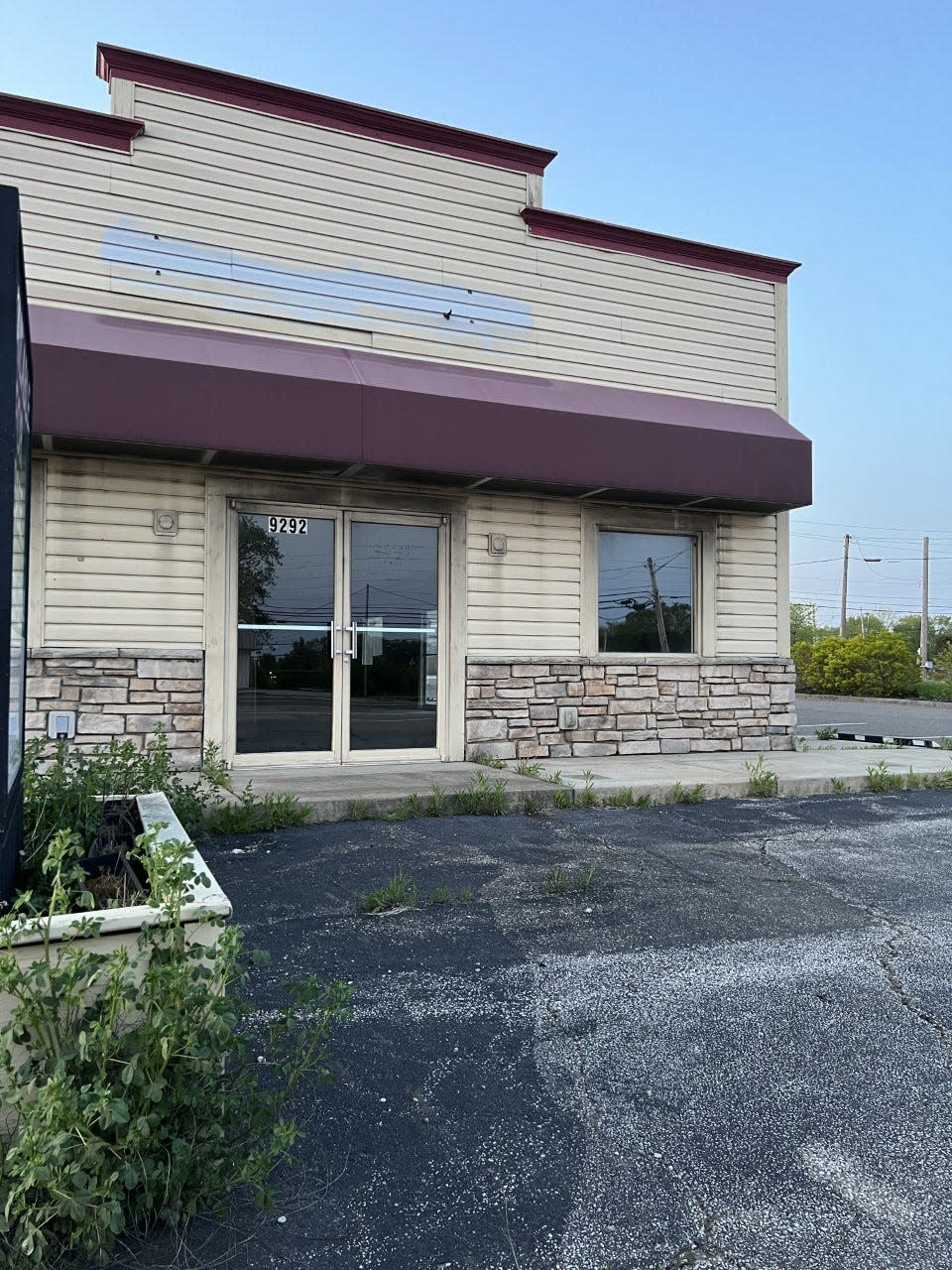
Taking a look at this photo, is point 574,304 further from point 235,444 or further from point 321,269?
point 235,444

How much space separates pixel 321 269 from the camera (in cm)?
857

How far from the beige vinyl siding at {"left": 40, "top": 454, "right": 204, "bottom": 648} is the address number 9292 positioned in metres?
0.63

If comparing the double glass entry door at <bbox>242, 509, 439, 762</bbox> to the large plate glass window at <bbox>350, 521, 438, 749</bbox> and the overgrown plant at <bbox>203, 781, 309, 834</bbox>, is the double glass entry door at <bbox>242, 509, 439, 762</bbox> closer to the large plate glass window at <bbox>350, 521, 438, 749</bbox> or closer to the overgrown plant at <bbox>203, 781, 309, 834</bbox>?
the large plate glass window at <bbox>350, 521, 438, 749</bbox>

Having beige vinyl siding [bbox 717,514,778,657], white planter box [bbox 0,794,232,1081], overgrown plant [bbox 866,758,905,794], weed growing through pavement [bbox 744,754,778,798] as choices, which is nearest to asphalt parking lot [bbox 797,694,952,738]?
beige vinyl siding [bbox 717,514,778,657]

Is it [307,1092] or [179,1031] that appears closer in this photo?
[179,1031]

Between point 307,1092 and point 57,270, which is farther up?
point 57,270

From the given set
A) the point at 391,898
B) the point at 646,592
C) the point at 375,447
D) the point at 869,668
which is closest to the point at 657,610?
the point at 646,592

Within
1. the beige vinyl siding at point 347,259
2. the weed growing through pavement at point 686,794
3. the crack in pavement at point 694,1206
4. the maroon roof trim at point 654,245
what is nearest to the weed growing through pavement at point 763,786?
the weed growing through pavement at point 686,794

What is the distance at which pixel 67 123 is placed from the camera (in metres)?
7.66

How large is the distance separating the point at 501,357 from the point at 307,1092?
782 cm

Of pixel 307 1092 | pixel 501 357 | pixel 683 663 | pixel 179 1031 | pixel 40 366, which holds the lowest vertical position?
pixel 307 1092

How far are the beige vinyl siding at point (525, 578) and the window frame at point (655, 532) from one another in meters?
0.11

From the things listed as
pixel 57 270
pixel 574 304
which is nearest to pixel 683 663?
pixel 574 304

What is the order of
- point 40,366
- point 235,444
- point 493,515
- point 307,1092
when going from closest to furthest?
point 307,1092
point 40,366
point 235,444
point 493,515
